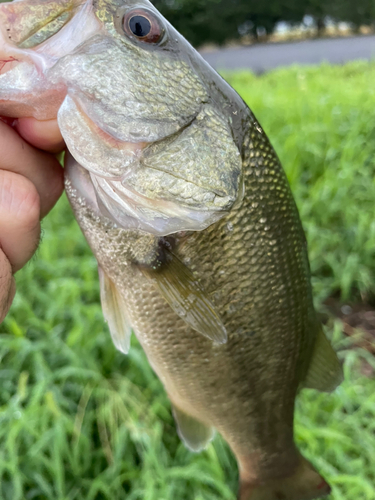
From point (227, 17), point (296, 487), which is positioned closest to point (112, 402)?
point (296, 487)

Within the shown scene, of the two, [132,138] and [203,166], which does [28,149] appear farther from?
[203,166]

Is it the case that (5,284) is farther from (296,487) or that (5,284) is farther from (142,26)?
(296,487)

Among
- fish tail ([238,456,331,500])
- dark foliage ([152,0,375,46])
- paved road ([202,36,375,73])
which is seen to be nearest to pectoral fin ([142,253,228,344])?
fish tail ([238,456,331,500])

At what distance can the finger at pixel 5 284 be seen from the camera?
31.6 inches

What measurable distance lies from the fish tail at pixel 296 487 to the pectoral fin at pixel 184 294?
0.66m

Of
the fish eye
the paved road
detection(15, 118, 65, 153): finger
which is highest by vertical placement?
the fish eye

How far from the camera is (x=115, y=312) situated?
0.99m

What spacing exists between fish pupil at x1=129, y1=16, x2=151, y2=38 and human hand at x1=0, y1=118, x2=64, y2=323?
231mm

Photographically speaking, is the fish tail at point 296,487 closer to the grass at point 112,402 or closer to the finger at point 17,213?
the grass at point 112,402

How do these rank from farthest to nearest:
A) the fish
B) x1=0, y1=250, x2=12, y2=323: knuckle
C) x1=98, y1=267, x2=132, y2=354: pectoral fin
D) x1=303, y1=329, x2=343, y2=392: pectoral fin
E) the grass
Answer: the grass, x1=303, y1=329, x2=343, y2=392: pectoral fin, x1=98, y1=267, x2=132, y2=354: pectoral fin, x1=0, y1=250, x2=12, y2=323: knuckle, the fish

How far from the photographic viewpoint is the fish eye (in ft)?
2.37

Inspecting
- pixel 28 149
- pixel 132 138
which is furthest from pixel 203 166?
pixel 28 149

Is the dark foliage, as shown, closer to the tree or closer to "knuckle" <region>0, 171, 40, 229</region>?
the tree

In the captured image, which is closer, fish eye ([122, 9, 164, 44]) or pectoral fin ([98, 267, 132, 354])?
fish eye ([122, 9, 164, 44])
